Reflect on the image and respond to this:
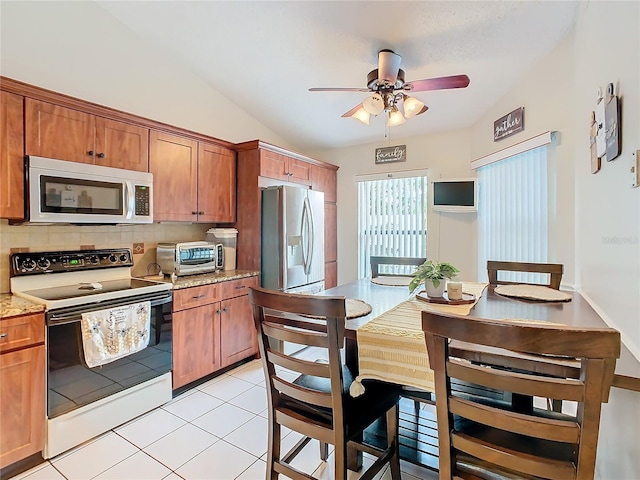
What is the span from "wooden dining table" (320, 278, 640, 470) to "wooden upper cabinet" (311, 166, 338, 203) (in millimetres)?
2242

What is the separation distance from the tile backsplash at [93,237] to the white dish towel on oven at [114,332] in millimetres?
715

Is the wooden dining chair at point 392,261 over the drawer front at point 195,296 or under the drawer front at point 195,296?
over

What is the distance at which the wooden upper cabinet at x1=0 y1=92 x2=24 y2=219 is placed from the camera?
1.98 metres

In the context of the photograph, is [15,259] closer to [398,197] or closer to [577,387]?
[577,387]

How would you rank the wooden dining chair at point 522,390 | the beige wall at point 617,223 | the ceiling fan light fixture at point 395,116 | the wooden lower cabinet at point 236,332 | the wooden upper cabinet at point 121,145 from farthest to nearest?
the wooden lower cabinet at point 236,332
the ceiling fan light fixture at point 395,116
the wooden upper cabinet at point 121,145
the beige wall at point 617,223
the wooden dining chair at point 522,390

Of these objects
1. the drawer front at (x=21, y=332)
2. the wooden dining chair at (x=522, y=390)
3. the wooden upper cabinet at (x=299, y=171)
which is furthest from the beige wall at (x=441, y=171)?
the drawer front at (x=21, y=332)

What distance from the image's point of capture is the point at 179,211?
9.86 ft

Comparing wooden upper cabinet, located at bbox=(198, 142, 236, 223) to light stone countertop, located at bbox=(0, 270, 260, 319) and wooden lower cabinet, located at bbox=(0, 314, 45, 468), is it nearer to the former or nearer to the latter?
light stone countertop, located at bbox=(0, 270, 260, 319)

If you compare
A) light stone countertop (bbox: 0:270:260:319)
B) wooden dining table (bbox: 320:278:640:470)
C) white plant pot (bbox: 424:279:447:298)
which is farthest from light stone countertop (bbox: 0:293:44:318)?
white plant pot (bbox: 424:279:447:298)

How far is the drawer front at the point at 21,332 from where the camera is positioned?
1763 millimetres

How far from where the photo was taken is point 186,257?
9.91 ft

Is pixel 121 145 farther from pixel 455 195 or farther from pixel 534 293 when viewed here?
pixel 455 195

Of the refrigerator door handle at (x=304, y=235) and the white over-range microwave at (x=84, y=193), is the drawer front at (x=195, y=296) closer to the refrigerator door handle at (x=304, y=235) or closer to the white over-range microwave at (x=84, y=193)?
the white over-range microwave at (x=84, y=193)

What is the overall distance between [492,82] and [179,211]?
306 cm
